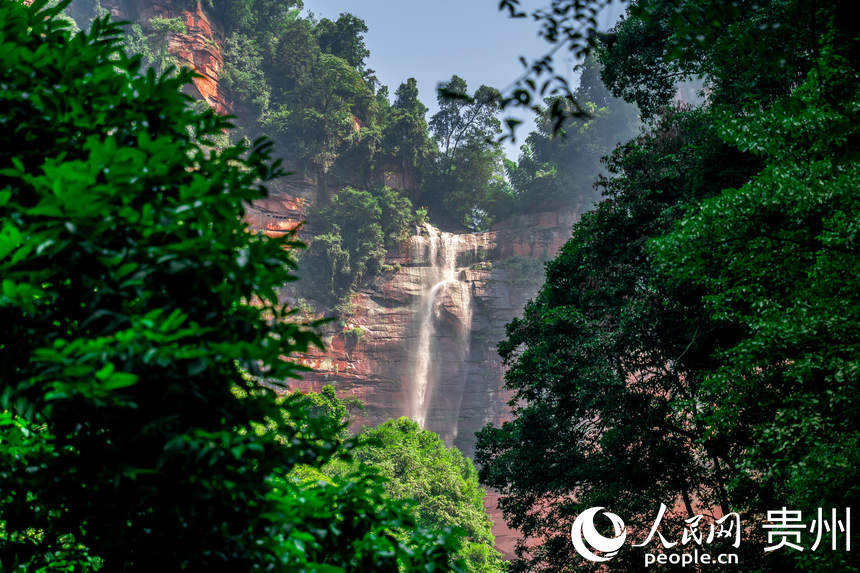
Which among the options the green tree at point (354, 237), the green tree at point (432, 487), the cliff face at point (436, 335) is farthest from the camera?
the green tree at point (354, 237)

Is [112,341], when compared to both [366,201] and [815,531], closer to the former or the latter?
[815,531]

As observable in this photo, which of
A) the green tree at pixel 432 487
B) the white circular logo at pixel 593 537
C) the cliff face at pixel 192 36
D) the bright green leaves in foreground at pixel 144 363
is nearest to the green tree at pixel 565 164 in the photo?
the cliff face at pixel 192 36

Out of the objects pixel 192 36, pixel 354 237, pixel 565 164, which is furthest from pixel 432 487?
pixel 192 36

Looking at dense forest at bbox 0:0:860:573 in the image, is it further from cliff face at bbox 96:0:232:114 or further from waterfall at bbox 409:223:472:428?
cliff face at bbox 96:0:232:114

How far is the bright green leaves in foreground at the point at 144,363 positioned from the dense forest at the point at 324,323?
1 centimetres

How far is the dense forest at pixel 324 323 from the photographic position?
1.94 m

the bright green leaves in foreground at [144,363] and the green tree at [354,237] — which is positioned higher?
the green tree at [354,237]

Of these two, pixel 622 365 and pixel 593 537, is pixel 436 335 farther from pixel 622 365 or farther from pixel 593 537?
pixel 593 537

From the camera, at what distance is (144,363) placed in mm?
1896

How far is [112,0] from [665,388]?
41.6 meters

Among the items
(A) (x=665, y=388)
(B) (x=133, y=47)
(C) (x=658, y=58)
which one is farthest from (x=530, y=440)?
(B) (x=133, y=47)

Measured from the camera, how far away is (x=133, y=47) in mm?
33406

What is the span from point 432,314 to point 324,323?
32872 mm

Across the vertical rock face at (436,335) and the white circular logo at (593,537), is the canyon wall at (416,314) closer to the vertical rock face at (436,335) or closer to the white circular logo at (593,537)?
the vertical rock face at (436,335)
